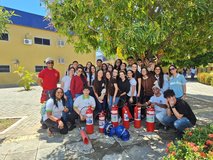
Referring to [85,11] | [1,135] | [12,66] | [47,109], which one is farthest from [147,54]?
[12,66]

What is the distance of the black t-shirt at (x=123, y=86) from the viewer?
17.9 ft

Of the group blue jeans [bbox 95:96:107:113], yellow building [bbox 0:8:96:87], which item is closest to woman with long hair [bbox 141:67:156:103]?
blue jeans [bbox 95:96:107:113]

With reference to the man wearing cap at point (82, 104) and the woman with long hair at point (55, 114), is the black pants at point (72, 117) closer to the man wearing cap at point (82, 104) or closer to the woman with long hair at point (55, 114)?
the man wearing cap at point (82, 104)

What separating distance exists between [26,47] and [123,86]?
17371 mm

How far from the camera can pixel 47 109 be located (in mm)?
4652

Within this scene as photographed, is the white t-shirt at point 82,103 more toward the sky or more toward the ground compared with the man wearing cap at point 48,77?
more toward the ground

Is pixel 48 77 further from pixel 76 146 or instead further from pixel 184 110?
pixel 184 110

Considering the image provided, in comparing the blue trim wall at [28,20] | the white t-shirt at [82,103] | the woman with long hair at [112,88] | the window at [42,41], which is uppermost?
the blue trim wall at [28,20]

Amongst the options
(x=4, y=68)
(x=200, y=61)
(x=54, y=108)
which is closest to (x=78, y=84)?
(x=54, y=108)

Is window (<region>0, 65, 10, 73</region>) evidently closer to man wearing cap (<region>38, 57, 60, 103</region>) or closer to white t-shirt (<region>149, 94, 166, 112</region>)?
man wearing cap (<region>38, 57, 60, 103</region>)

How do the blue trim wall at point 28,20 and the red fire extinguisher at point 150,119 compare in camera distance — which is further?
the blue trim wall at point 28,20

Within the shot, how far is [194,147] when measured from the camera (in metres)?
2.38

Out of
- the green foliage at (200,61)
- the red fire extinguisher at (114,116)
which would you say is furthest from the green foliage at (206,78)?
the red fire extinguisher at (114,116)

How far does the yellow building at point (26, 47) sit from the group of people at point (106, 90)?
42.3 ft
